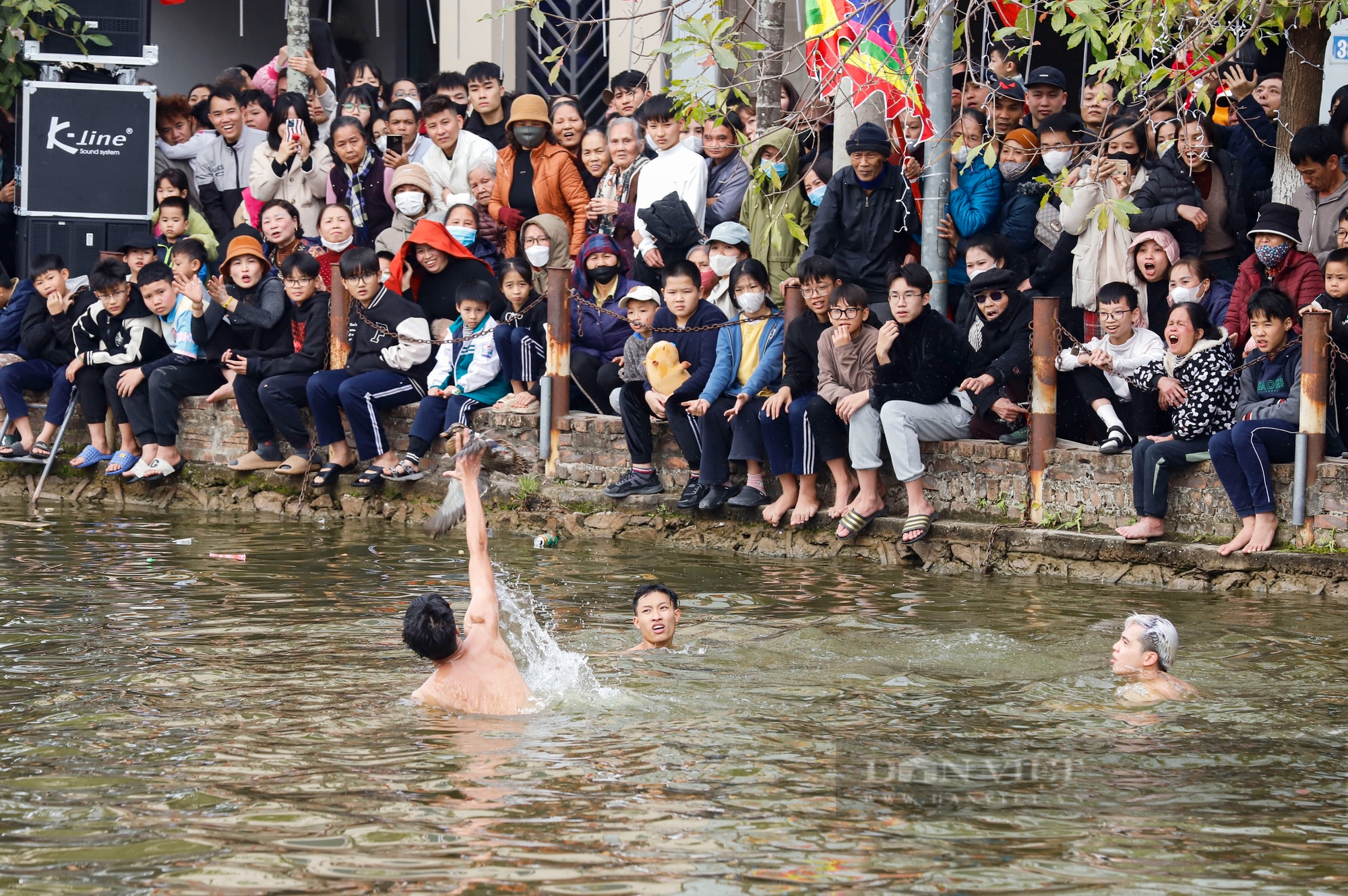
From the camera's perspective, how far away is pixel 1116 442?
1100 cm

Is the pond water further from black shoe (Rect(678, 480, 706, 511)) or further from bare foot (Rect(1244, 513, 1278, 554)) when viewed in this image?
black shoe (Rect(678, 480, 706, 511))

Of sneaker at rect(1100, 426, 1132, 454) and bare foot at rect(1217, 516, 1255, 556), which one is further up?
sneaker at rect(1100, 426, 1132, 454)

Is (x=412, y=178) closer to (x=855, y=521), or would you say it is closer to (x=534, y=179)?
(x=534, y=179)

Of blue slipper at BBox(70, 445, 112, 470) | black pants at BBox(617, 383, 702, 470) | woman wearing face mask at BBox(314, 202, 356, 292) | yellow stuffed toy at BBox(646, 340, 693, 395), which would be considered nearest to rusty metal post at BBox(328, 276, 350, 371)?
woman wearing face mask at BBox(314, 202, 356, 292)

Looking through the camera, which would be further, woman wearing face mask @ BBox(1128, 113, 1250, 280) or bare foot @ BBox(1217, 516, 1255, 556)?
woman wearing face mask @ BBox(1128, 113, 1250, 280)

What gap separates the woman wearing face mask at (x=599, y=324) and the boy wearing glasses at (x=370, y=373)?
133cm

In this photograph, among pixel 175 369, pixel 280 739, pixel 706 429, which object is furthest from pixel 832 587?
pixel 175 369

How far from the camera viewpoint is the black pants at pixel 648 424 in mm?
12391

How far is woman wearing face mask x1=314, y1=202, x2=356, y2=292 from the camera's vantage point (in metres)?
14.5

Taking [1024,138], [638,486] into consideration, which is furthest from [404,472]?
[1024,138]

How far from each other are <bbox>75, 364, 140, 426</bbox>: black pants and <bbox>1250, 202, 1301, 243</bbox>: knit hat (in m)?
9.43

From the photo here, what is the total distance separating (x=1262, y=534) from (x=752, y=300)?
3.99 m

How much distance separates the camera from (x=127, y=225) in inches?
622

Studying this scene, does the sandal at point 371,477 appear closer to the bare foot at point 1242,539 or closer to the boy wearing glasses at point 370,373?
the boy wearing glasses at point 370,373
